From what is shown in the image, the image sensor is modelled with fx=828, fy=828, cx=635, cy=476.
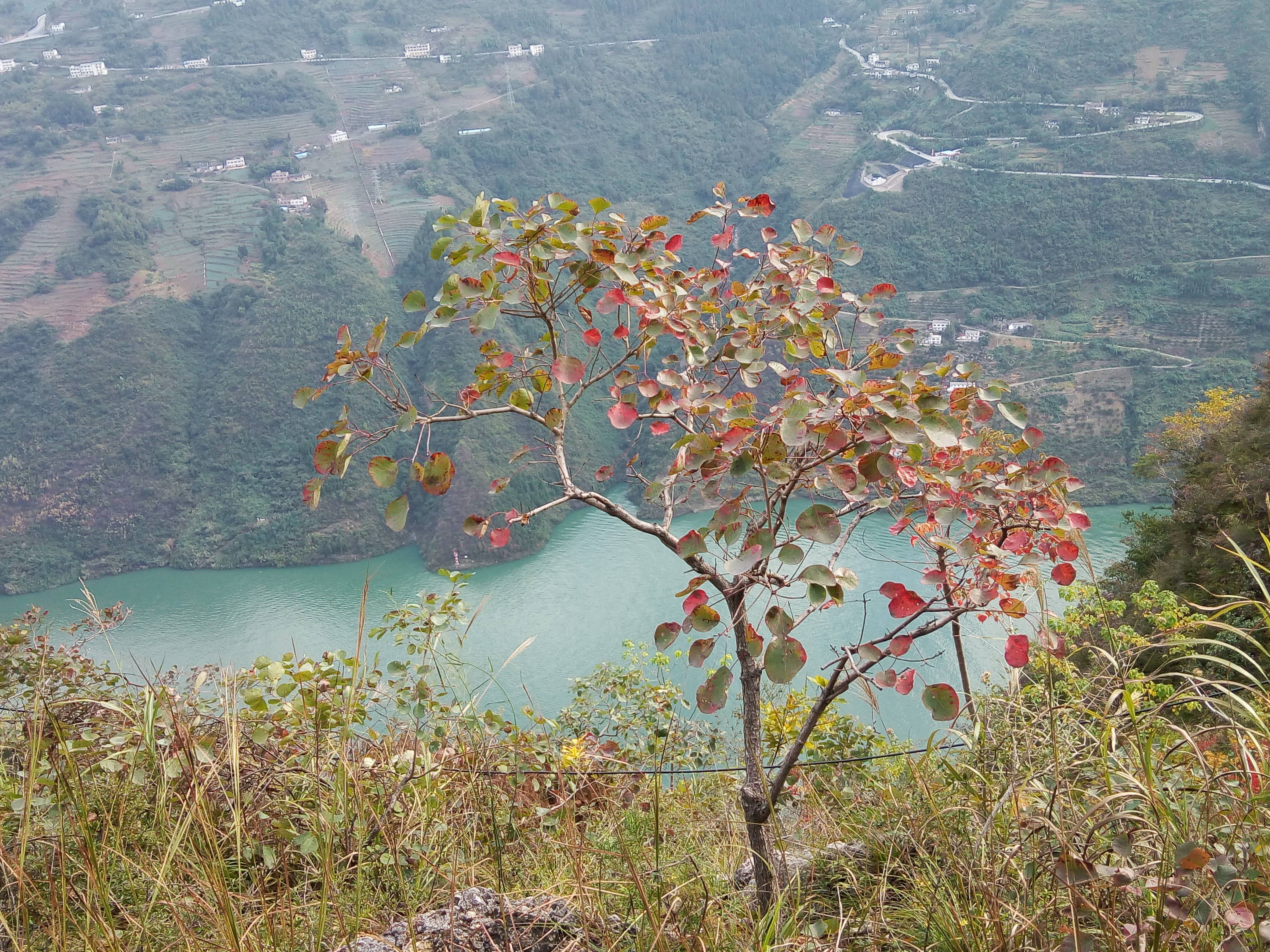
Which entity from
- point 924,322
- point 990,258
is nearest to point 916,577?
point 924,322

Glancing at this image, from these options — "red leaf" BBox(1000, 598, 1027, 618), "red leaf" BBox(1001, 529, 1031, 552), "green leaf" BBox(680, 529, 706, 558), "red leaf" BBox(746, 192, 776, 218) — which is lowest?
"red leaf" BBox(1000, 598, 1027, 618)

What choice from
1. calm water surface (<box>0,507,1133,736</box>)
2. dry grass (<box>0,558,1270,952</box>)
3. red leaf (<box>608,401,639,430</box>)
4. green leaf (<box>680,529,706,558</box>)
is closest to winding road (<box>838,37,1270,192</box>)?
calm water surface (<box>0,507,1133,736</box>)

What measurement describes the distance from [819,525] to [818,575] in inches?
2.6

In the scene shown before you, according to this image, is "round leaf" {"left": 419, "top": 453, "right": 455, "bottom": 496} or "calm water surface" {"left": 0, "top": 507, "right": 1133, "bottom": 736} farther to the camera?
"calm water surface" {"left": 0, "top": 507, "right": 1133, "bottom": 736}

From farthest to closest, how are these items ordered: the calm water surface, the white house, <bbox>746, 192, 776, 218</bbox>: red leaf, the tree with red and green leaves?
the white house, the calm water surface, <bbox>746, 192, 776, 218</bbox>: red leaf, the tree with red and green leaves

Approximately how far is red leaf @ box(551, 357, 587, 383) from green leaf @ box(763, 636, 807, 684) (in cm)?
50

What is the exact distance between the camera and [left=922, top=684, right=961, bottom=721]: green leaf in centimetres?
106

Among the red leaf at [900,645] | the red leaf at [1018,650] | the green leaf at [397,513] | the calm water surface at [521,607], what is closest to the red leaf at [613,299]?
the green leaf at [397,513]

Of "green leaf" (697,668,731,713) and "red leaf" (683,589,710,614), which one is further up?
"red leaf" (683,589,710,614)

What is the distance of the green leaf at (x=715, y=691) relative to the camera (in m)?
1.08

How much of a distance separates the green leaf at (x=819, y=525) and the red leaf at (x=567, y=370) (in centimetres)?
45

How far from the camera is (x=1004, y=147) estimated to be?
112 ft

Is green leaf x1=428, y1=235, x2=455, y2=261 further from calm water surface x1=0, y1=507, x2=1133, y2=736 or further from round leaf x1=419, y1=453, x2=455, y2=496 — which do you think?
calm water surface x1=0, y1=507, x2=1133, y2=736

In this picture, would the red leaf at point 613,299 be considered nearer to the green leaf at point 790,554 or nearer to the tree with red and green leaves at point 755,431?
the tree with red and green leaves at point 755,431
